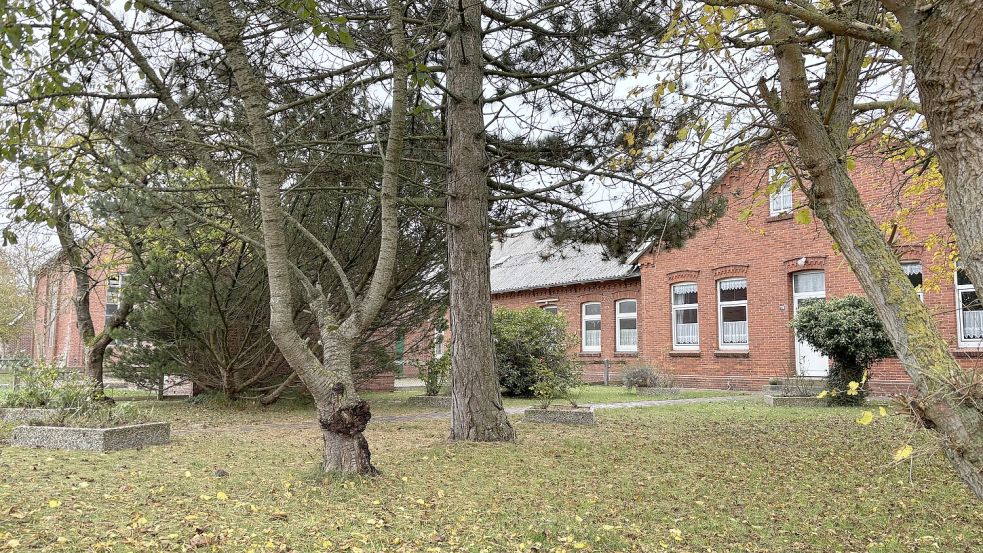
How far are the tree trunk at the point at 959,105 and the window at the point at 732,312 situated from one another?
17.8 m

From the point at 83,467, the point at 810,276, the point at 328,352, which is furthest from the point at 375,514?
the point at 810,276

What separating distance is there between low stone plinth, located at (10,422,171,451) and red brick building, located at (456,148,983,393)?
350 inches

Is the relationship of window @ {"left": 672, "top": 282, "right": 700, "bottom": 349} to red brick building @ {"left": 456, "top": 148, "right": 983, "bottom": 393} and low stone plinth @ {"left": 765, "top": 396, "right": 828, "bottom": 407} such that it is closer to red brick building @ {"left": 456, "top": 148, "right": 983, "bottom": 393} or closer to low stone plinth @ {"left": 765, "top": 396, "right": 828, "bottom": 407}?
red brick building @ {"left": 456, "top": 148, "right": 983, "bottom": 393}

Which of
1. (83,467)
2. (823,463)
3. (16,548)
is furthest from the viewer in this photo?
(823,463)

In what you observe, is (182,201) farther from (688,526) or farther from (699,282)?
Result: (699,282)

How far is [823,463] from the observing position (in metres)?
7.43

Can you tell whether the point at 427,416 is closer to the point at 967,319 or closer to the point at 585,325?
the point at 967,319

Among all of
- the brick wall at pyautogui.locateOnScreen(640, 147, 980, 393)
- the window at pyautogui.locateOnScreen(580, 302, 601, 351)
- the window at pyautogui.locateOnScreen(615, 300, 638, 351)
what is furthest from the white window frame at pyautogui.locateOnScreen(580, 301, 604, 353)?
the brick wall at pyautogui.locateOnScreen(640, 147, 980, 393)

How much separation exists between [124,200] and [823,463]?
8.97 m

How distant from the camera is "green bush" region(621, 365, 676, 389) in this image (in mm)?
19344

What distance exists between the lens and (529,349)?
1780cm

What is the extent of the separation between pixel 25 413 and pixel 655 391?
14742 millimetres

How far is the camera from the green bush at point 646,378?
762 inches

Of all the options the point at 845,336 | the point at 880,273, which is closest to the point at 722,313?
the point at 845,336
